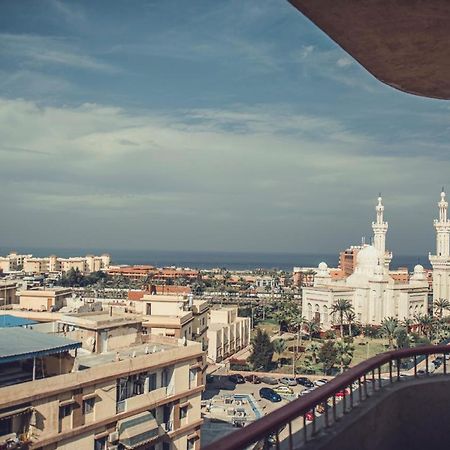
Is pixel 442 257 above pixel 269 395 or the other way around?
above

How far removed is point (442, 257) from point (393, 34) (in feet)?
175

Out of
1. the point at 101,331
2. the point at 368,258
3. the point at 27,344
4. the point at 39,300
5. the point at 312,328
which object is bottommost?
the point at 312,328

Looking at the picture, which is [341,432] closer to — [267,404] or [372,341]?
[267,404]

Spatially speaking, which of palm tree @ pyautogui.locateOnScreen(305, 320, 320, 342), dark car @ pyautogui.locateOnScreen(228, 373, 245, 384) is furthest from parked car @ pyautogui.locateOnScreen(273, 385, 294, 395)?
palm tree @ pyautogui.locateOnScreen(305, 320, 320, 342)

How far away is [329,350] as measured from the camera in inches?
1158

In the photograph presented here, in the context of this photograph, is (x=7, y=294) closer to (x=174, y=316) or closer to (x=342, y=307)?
(x=174, y=316)

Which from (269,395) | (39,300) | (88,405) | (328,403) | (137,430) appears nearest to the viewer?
(328,403)

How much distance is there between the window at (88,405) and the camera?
1102cm

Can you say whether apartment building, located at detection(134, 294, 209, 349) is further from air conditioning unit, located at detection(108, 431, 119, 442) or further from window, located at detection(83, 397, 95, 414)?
window, located at detection(83, 397, 95, 414)

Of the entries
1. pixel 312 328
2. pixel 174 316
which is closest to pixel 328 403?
pixel 174 316

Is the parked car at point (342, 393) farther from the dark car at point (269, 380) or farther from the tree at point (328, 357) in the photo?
the tree at point (328, 357)

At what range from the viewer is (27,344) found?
39.2 feet

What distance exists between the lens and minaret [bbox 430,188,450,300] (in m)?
51.5

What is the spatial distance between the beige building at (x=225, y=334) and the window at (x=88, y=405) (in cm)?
2100
